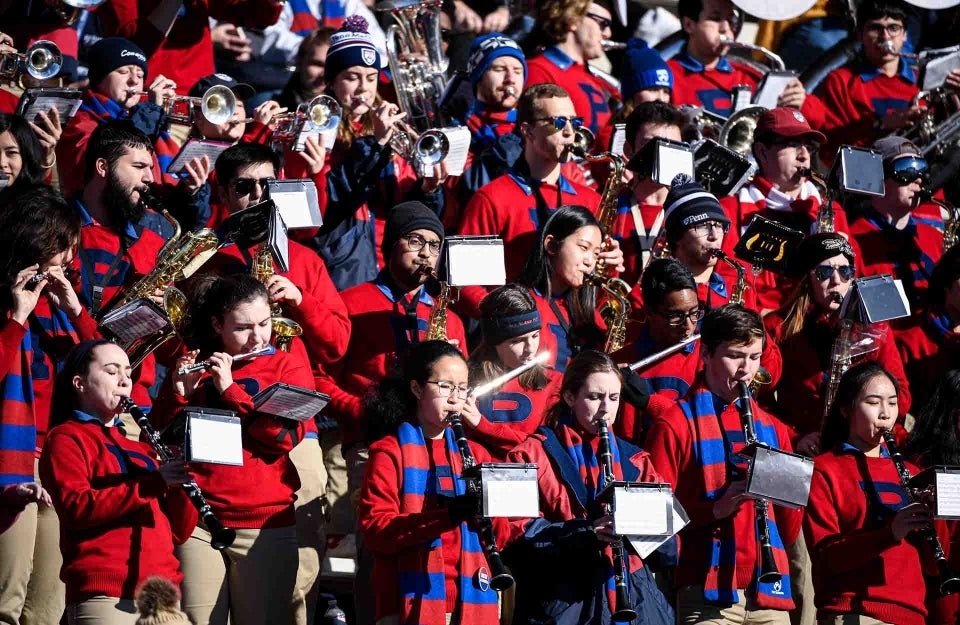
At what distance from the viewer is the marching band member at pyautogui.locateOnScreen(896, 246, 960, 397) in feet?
28.6

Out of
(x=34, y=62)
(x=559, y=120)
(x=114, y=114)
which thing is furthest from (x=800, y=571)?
(x=34, y=62)

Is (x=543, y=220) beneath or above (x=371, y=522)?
above

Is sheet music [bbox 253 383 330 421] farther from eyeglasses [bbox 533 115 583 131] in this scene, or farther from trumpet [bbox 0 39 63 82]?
trumpet [bbox 0 39 63 82]

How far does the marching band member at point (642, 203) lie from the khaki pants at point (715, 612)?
2.34m

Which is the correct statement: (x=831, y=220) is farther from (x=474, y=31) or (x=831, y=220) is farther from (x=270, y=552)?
(x=270, y=552)

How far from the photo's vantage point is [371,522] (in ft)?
20.3

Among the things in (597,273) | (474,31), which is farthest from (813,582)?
(474,31)

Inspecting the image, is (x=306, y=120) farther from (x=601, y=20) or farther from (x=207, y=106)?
(x=601, y=20)

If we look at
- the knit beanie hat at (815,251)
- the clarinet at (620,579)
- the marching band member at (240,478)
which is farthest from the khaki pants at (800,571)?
the marching band member at (240,478)

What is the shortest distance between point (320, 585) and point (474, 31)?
4361mm

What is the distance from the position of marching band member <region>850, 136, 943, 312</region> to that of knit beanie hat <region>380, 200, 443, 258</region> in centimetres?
281

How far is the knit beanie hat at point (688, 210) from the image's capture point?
818 centimetres

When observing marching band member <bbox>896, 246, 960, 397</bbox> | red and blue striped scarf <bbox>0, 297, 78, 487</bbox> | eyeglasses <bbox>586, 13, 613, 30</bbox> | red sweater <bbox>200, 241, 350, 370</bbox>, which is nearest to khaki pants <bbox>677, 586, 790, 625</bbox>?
red sweater <bbox>200, 241, 350, 370</bbox>

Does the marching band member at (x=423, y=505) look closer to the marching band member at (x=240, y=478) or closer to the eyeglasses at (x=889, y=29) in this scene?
the marching band member at (x=240, y=478)
